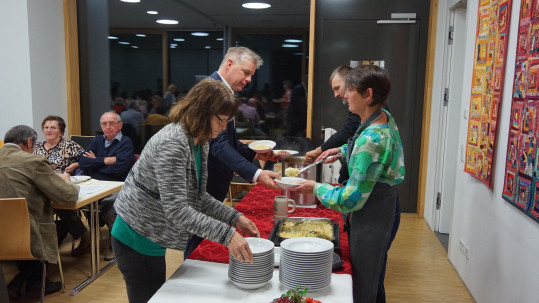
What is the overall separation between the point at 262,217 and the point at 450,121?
2850mm

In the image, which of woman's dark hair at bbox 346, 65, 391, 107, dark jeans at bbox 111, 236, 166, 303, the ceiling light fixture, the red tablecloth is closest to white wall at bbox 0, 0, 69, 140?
the ceiling light fixture

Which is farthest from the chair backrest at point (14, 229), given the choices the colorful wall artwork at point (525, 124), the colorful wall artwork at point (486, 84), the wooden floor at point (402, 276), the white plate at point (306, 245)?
the colorful wall artwork at point (486, 84)

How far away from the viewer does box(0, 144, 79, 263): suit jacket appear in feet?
8.48

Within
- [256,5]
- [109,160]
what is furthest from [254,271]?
[256,5]

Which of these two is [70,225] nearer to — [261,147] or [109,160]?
[109,160]

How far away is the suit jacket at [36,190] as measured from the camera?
2586 mm

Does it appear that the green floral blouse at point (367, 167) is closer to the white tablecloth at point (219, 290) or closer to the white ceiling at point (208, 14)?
the white tablecloth at point (219, 290)

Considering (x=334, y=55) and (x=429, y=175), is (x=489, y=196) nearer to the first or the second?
(x=429, y=175)

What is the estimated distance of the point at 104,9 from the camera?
5449 millimetres

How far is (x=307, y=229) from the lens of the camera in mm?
1862

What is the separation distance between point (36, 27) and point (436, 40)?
14.4 feet

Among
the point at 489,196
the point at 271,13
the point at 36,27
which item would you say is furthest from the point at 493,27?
the point at 36,27

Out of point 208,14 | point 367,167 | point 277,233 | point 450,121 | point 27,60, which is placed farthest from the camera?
point 208,14

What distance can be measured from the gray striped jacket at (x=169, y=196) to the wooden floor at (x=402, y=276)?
1.66m
